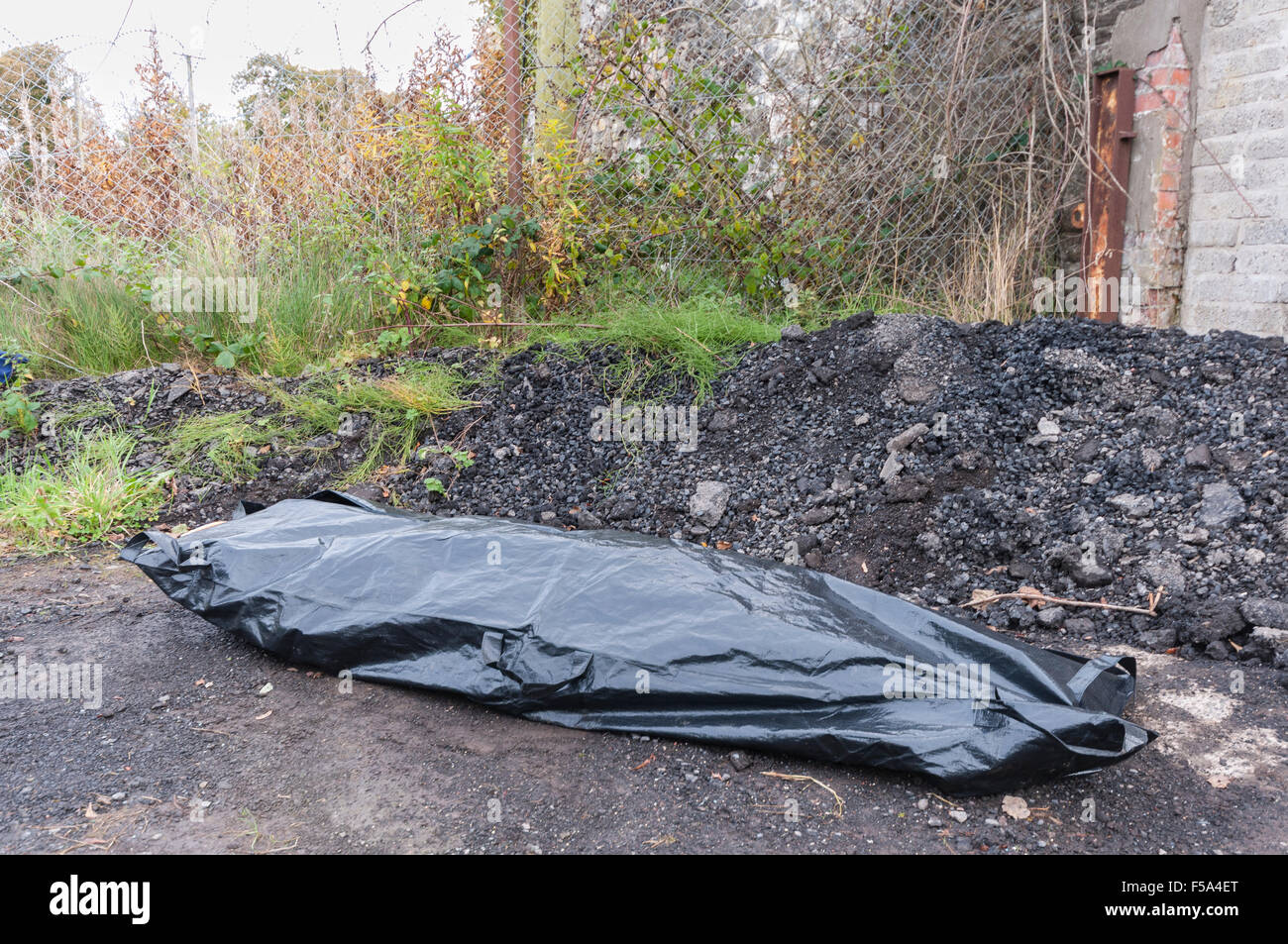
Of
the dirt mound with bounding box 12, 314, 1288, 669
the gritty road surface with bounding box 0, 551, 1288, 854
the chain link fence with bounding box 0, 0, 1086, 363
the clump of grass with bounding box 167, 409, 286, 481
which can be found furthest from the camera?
the chain link fence with bounding box 0, 0, 1086, 363

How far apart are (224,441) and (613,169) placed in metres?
2.28

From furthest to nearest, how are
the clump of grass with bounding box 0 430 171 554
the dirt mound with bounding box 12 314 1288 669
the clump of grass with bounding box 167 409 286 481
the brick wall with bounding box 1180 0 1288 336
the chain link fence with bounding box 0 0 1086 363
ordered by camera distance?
1. the chain link fence with bounding box 0 0 1086 363
2. the brick wall with bounding box 1180 0 1288 336
3. the clump of grass with bounding box 167 409 286 481
4. the clump of grass with bounding box 0 430 171 554
5. the dirt mound with bounding box 12 314 1288 669

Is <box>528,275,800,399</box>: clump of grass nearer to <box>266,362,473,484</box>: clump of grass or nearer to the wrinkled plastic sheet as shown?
Answer: <box>266,362,473,484</box>: clump of grass

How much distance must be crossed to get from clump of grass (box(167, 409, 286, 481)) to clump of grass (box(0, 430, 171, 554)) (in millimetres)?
150

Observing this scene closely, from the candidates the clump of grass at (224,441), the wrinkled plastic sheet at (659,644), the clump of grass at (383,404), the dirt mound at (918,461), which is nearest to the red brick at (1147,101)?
the dirt mound at (918,461)

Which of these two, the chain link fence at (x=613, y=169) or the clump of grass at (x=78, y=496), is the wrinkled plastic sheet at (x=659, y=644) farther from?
the chain link fence at (x=613, y=169)

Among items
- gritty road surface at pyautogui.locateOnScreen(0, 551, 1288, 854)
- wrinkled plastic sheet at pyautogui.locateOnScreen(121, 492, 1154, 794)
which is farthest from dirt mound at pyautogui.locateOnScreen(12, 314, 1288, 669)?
wrinkled plastic sheet at pyautogui.locateOnScreen(121, 492, 1154, 794)

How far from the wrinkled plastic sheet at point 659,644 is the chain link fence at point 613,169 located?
210cm

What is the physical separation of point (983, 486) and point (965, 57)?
2.76 m

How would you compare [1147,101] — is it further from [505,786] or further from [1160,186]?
[505,786]

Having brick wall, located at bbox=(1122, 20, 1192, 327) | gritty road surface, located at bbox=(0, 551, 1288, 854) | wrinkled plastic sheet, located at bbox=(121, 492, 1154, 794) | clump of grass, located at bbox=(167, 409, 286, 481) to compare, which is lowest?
gritty road surface, located at bbox=(0, 551, 1288, 854)

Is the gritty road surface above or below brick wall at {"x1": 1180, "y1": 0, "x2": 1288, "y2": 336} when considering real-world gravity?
below

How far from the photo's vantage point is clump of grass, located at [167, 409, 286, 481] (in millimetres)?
3598
